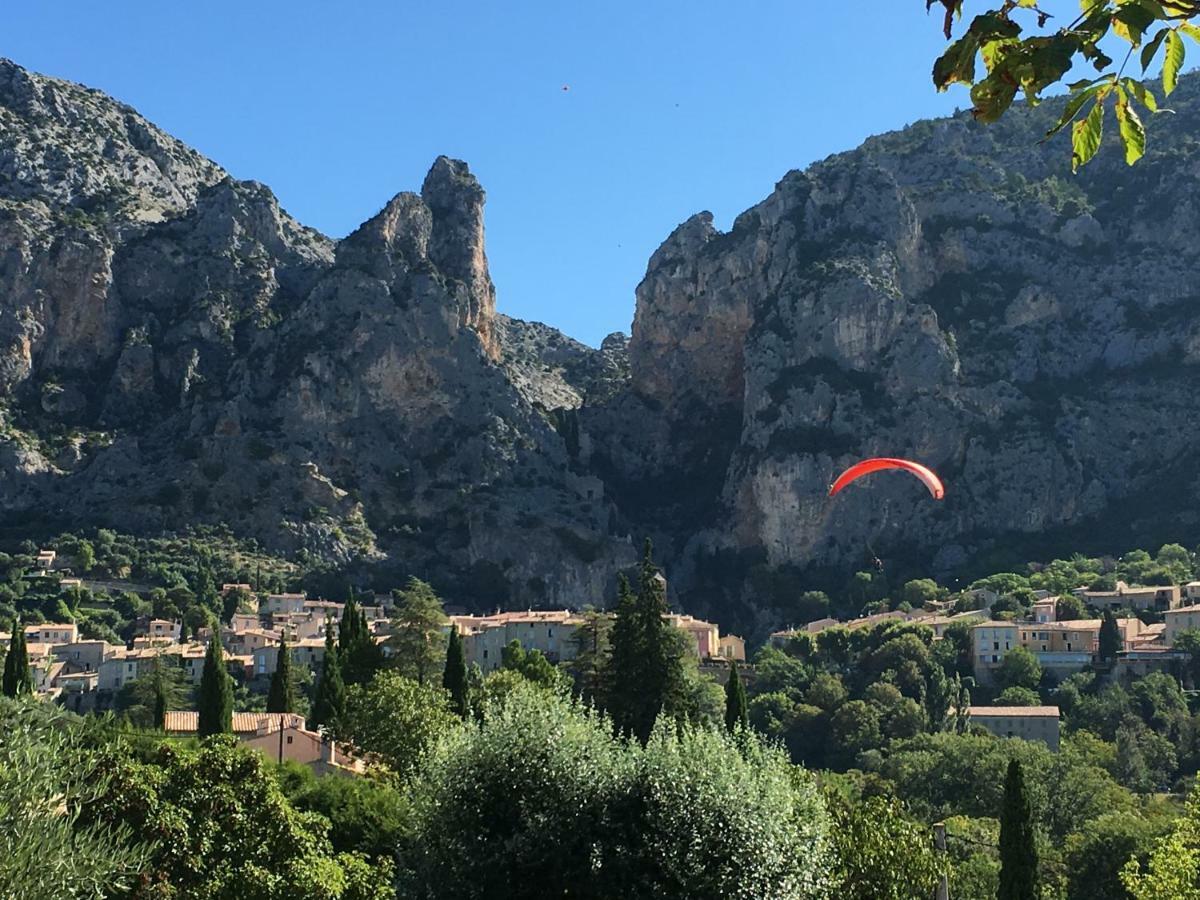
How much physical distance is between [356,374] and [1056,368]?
6911cm

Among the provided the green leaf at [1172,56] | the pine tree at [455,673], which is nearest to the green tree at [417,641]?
the pine tree at [455,673]

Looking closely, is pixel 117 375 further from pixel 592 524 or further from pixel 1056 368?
pixel 1056 368

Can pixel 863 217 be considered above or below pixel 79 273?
above

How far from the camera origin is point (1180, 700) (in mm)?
92688

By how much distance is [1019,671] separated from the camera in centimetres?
10219

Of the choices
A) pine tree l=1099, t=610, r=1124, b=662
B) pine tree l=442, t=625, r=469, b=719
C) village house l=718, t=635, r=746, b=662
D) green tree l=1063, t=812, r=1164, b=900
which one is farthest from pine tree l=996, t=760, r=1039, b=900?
village house l=718, t=635, r=746, b=662

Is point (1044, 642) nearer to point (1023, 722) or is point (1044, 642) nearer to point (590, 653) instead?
point (1023, 722)

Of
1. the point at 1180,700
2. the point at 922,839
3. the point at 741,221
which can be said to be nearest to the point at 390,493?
the point at 741,221

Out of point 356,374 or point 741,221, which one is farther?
point 741,221

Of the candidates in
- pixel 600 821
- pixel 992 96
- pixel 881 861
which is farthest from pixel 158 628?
pixel 992 96

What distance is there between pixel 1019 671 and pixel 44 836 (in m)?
90.2

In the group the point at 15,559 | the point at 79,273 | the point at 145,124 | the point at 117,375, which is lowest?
the point at 15,559

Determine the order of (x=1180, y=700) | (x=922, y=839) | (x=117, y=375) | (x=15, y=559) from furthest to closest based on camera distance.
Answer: (x=117, y=375), (x=15, y=559), (x=1180, y=700), (x=922, y=839)

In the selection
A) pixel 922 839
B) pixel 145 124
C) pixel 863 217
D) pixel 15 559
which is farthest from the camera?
pixel 145 124
